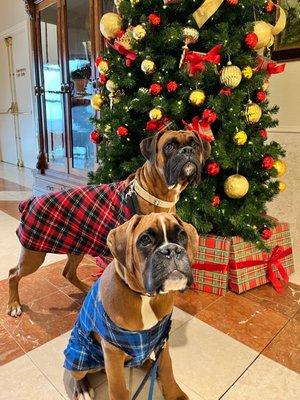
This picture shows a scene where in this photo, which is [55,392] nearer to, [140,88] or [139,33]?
[140,88]

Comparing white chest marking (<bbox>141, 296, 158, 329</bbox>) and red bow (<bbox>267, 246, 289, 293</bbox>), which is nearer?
white chest marking (<bbox>141, 296, 158, 329</bbox>)

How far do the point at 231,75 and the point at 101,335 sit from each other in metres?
1.33

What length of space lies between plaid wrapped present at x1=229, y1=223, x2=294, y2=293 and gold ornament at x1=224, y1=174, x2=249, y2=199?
0.86 ft

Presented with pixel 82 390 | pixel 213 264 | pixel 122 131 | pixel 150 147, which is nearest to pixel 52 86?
pixel 122 131

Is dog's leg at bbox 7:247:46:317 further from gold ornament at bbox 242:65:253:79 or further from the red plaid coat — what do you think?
gold ornament at bbox 242:65:253:79

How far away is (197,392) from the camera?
1.17 metres

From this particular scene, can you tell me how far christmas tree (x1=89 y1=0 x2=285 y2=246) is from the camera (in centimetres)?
166

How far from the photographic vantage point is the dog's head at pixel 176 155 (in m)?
1.35

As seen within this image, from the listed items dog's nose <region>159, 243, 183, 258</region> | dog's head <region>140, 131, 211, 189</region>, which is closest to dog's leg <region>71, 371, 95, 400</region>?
dog's nose <region>159, 243, 183, 258</region>

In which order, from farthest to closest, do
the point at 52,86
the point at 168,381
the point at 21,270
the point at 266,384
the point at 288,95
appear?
the point at 52,86 → the point at 288,95 → the point at 21,270 → the point at 266,384 → the point at 168,381

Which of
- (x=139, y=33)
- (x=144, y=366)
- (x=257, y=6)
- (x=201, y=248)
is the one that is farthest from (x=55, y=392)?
(x=257, y=6)

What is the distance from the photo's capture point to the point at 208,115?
1.62 metres

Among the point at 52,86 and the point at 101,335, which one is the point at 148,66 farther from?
the point at 52,86

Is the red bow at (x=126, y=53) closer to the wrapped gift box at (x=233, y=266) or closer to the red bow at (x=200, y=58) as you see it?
the red bow at (x=200, y=58)
